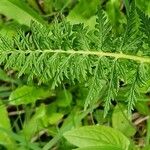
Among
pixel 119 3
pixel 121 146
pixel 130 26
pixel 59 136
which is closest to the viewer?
pixel 130 26

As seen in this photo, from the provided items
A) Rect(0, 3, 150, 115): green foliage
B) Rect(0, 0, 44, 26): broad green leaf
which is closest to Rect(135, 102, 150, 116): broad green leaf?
Rect(0, 0, 44, 26): broad green leaf

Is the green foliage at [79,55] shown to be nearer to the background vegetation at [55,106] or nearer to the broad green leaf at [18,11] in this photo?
the background vegetation at [55,106]

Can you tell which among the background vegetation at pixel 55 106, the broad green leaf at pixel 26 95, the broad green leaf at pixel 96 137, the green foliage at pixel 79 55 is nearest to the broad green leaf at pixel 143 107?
the background vegetation at pixel 55 106

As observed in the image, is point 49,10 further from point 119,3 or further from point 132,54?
point 132,54

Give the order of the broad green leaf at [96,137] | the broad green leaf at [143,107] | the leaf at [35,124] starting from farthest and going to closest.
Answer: the leaf at [35,124] < the broad green leaf at [143,107] < the broad green leaf at [96,137]

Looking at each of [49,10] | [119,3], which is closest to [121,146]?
[119,3]

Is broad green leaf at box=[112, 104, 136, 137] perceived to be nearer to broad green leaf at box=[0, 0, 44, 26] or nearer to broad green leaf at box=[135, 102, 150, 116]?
broad green leaf at box=[135, 102, 150, 116]
